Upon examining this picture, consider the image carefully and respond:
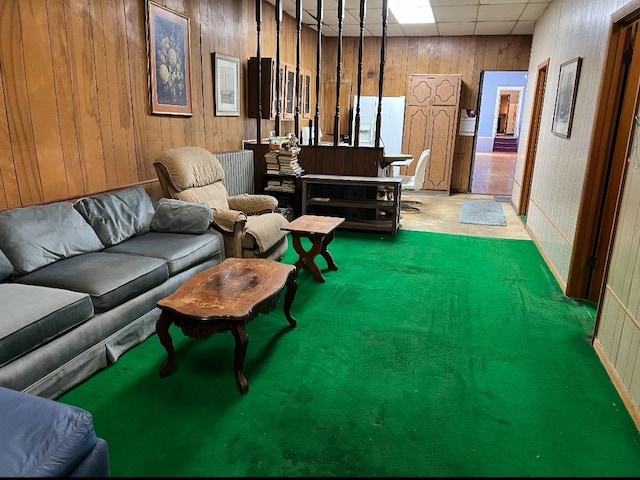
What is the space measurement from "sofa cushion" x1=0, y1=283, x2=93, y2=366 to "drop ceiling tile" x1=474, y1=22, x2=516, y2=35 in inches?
265

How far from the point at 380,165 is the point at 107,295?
11.9ft

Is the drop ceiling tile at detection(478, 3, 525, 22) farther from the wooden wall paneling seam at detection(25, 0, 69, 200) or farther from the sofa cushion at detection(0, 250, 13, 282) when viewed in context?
the sofa cushion at detection(0, 250, 13, 282)

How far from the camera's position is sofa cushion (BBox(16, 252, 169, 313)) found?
226cm

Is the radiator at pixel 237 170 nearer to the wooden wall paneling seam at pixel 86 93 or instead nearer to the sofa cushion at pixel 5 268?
the wooden wall paneling seam at pixel 86 93

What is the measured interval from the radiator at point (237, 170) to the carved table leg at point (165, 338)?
8.37 ft

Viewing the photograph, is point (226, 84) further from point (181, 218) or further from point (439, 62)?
point (439, 62)

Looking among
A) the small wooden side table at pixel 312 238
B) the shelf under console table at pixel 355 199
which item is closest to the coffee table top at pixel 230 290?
the small wooden side table at pixel 312 238

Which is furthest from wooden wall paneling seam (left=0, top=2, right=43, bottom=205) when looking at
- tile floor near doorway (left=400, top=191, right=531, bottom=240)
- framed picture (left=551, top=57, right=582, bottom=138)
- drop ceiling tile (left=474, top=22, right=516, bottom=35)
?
drop ceiling tile (left=474, top=22, right=516, bottom=35)

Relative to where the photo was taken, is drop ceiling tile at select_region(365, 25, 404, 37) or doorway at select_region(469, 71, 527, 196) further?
doorway at select_region(469, 71, 527, 196)

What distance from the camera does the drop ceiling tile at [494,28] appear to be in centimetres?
663

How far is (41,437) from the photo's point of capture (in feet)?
4.07

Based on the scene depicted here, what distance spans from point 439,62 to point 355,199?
397 centimetres

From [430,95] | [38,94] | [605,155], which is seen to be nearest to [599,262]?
[605,155]

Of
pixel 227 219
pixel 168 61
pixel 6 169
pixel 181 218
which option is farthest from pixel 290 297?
pixel 168 61
